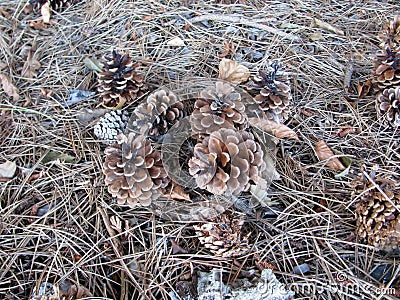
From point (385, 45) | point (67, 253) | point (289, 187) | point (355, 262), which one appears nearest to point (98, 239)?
point (67, 253)

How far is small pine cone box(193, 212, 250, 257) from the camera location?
4.46 feet

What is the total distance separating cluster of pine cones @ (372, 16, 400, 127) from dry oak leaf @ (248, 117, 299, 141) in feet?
1.37

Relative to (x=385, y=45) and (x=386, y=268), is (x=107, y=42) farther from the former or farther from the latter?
(x=386, y=268)

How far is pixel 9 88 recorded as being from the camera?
1927mm

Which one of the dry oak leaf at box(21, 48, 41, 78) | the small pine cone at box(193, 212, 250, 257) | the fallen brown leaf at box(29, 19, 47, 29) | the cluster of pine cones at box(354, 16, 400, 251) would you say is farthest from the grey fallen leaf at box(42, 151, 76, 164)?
the cluster of pine cones at box(354, 16, 400, 251)

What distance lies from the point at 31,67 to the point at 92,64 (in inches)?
13.4

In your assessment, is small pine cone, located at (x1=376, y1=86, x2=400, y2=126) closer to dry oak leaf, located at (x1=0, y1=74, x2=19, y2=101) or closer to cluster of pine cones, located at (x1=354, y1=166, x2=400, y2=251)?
cluster of pine cones, located at (x1=354, y1=166, x2=400, y2=251)

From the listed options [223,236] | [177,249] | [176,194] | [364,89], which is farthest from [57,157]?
[364,89]

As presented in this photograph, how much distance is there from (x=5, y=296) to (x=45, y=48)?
131cm

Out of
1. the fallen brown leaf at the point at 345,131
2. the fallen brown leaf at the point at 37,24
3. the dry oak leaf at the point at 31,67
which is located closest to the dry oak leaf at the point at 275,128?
the fallen brown leaf at the point at 345,131

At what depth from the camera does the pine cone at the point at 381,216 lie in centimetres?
133

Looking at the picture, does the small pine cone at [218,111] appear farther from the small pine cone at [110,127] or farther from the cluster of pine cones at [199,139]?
the small pine cone at [110,127]

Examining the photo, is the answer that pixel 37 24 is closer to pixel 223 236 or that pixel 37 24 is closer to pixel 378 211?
pixel 223 236

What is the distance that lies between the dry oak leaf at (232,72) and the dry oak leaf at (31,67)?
98 centimetres
